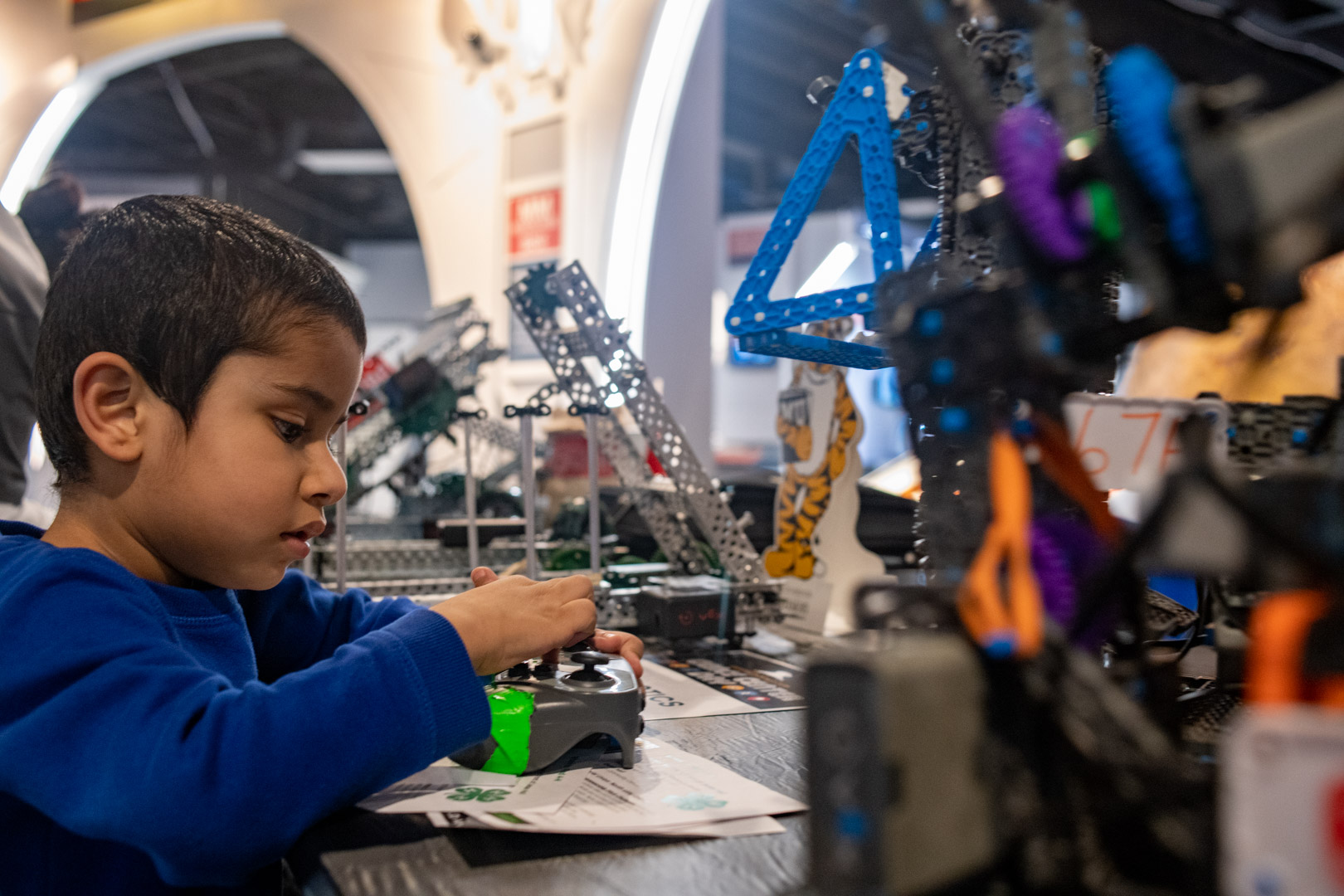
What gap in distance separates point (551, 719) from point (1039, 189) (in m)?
0.47

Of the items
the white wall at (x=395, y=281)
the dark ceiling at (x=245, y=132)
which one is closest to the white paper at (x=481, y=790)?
the dark ceiling at (x=245, y=132)

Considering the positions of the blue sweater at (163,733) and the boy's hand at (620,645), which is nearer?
the blue sweater at (163,733)

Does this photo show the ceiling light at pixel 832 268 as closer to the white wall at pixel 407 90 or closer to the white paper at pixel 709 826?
the white paper at pixel 709 826

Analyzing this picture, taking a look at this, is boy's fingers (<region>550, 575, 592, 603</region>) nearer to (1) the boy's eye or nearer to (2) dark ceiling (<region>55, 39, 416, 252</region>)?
(1) the boy's eye

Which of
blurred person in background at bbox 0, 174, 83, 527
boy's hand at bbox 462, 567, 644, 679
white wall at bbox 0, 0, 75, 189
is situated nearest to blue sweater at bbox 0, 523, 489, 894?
boy's hand at bbox 462, 567, 644, 679

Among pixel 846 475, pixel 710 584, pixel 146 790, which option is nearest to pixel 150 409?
pixel 146 790

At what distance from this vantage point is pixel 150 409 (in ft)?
1.91

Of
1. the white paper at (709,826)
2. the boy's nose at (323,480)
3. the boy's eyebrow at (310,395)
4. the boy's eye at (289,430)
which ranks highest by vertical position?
the boy's eyebrow at (310,395)

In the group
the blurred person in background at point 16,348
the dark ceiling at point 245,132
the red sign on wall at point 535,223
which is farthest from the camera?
the dark ceiling at point 245,132

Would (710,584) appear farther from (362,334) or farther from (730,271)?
(730,271)

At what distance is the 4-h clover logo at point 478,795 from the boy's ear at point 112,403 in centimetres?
31

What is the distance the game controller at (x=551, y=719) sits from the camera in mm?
615

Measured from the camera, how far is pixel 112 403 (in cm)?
58

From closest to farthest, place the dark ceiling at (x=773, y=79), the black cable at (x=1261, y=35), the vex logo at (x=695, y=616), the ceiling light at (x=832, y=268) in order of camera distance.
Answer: the vex logo at (x=695, y=616) < the ceiling light at (x=832, y=268) < the black cable at (x=1261, y=35) < the dark ceiling at (x=773, y=79)
